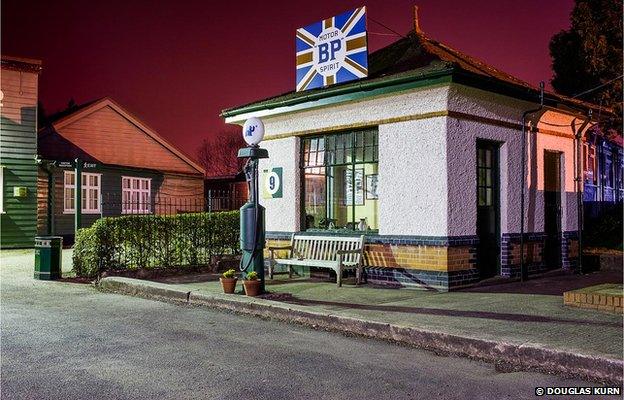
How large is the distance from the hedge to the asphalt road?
412 centimetres

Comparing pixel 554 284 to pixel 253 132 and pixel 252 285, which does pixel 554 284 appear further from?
pixel 253 132

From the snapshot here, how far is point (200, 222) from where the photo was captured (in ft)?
44.7

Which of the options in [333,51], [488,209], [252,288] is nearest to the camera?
[252,288]

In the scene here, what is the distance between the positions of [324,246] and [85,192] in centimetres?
1513

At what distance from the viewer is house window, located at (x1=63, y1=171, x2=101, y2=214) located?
22906mm

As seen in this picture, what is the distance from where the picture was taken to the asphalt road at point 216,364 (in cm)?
476

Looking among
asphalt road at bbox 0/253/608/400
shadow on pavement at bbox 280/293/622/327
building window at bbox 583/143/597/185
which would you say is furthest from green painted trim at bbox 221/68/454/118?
building window at bbox 583/143/597/185

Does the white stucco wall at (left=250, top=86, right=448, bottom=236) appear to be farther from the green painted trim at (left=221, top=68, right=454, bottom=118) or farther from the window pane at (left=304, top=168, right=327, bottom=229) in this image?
the window pane at (left=304, top=168, right=327, bottom=229)

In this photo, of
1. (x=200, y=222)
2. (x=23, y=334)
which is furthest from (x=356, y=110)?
(x=23, y=334)

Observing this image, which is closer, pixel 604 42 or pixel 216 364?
pixel 216 364

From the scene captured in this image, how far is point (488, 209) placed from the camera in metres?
10.9

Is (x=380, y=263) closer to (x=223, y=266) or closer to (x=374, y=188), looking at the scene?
(x=374, y=188)

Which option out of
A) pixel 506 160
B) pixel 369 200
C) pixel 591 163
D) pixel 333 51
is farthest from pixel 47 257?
pixel 591 163

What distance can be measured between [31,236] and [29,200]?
128 centimetres
